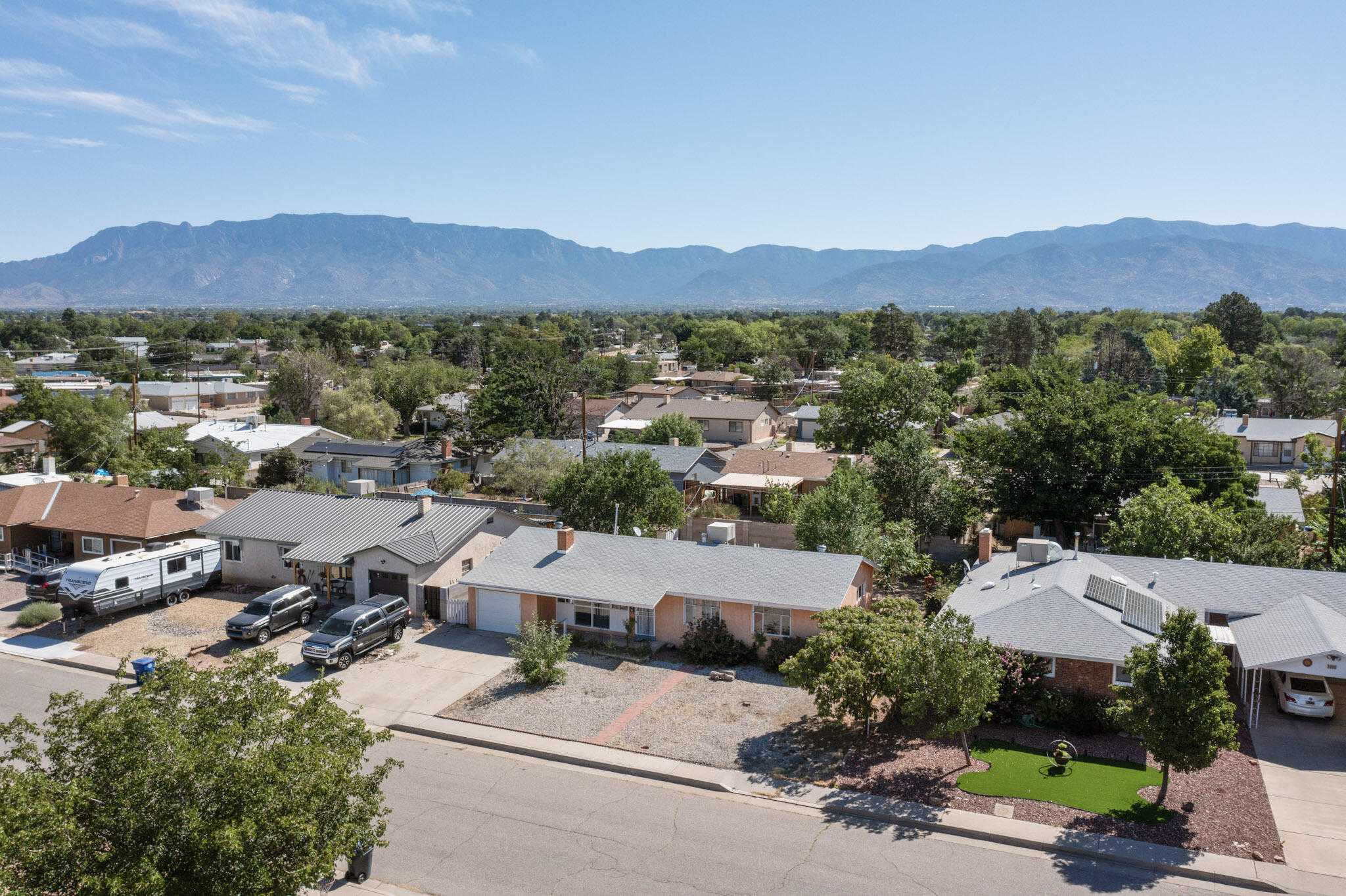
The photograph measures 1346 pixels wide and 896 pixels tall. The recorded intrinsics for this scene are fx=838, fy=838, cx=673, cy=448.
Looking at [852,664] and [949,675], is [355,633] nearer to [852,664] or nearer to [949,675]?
[852,664]

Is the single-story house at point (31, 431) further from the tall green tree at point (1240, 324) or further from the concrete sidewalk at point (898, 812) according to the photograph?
the tall green tree at point (1240, 324)

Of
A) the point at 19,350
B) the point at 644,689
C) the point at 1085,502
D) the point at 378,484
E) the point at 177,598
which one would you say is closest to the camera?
the point at 644,689

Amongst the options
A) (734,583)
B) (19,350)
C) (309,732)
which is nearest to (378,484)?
(734,583)

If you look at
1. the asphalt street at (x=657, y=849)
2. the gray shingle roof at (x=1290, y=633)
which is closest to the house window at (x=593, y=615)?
the asphalt street at (x=657, y=849)

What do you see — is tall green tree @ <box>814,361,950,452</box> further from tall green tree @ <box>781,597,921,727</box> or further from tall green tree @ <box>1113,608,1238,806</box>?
tall green tree @ <box>1113,608,1238,806</box>

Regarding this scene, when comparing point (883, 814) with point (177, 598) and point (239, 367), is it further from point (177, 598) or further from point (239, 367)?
point (239, 367)
